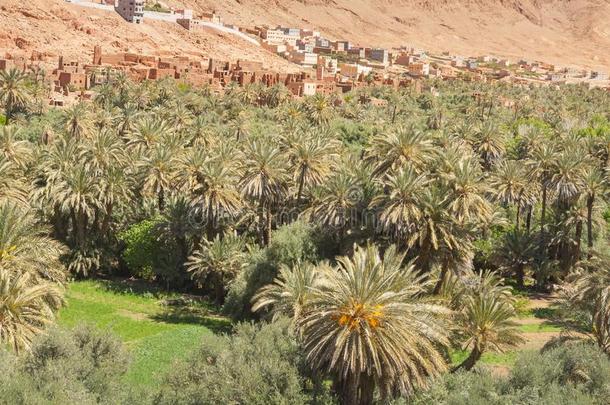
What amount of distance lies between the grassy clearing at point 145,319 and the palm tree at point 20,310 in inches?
160

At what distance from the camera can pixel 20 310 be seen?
1822 centimetres

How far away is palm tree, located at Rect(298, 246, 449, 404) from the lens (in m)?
14.8

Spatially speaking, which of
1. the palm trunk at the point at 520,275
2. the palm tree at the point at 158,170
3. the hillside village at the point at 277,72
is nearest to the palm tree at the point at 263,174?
the palm tree at the point at 158,170

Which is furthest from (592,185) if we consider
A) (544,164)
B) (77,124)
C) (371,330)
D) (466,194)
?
(77,124)

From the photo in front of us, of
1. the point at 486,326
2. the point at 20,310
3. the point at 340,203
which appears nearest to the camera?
the point at 20,310

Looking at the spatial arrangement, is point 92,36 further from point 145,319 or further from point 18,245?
point 18,245

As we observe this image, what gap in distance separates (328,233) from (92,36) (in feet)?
253

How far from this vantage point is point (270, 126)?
5706cm

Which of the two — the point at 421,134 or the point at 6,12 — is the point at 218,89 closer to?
the point at 6,12

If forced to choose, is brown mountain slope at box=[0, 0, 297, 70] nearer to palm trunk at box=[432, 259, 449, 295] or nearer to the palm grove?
the palm grove

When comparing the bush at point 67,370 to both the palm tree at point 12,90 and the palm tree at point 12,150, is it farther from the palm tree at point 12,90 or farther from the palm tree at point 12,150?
the palm tree at point 12,90

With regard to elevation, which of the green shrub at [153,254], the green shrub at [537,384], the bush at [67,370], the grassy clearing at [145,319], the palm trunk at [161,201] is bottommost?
the grassy clearing at [145,319]

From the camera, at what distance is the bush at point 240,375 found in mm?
15766

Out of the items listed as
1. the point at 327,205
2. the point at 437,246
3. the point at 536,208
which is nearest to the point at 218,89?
the point at 536,208
